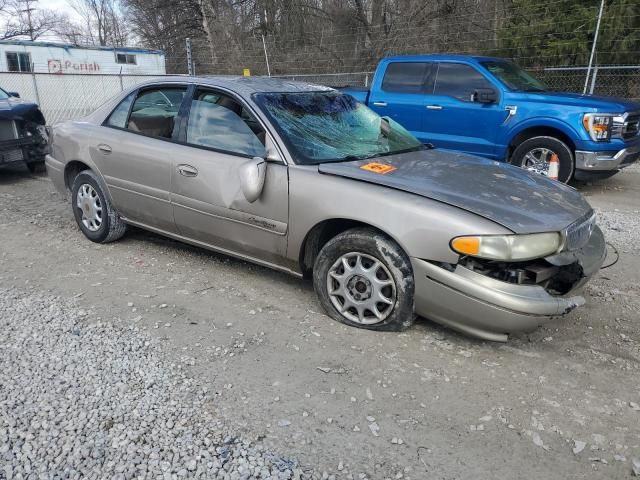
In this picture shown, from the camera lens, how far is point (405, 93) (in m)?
8.29

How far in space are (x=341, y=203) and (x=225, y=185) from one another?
3.18 feet

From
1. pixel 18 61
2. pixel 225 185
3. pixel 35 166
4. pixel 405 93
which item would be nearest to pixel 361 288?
pixel 225 185

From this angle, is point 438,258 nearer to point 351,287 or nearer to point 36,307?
point 351,287

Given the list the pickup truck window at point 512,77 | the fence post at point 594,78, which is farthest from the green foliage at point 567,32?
the pickup truck window at point 512,77

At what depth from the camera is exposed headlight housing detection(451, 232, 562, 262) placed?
9.56 ft

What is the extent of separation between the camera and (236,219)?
386cm

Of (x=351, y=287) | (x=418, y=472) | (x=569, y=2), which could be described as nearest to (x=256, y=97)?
(x=351, y=287)

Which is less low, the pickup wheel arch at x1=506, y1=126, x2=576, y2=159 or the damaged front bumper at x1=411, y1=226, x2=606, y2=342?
the pickup wheel arch at x1=506, y1=126, x2=576, y2=159

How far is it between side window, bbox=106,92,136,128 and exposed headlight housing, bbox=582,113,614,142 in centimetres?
557

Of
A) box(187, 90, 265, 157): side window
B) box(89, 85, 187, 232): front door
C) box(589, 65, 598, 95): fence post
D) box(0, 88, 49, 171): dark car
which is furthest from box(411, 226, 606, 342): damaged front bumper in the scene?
box(589, 65, 598, 95): fence post

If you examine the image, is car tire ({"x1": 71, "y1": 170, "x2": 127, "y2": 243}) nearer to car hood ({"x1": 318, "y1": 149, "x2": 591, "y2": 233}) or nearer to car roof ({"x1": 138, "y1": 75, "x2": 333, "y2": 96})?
car roof ({"x1": 138, "y1": 75, "x2": 333, "y2": 96})

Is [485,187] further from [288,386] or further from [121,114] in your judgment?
[121,114]

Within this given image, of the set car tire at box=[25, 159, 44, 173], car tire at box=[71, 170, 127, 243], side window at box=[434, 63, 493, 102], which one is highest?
side window at box=[434, 63, 493, 102]

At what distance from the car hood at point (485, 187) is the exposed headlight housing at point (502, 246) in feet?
0.19
